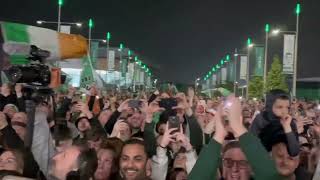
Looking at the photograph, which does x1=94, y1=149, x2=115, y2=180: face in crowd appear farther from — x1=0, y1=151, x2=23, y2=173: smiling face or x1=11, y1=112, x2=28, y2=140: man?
x1=11, y1=112, x2=28, y2=140: man

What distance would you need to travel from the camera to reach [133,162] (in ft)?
16.5

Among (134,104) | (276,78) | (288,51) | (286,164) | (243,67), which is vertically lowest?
(286,164)

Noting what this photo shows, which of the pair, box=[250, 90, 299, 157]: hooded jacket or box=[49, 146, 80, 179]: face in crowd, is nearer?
box=[49, 146, 80, 179]: face in crowd

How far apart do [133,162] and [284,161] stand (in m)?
1.36

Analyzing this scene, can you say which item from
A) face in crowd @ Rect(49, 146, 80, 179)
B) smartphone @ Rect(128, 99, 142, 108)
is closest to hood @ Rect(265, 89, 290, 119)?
face in crowd @ Rect(49, 146, 80, 179)

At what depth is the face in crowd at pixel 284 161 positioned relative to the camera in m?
5.02

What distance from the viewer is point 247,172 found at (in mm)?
4527

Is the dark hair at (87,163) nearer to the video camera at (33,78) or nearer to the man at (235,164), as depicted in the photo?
the video camera at (33,78)

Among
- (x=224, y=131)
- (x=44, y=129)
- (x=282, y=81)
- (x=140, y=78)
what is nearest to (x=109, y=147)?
(x=44, y=129)

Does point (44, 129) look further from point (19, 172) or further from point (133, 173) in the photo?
point (133, 173)

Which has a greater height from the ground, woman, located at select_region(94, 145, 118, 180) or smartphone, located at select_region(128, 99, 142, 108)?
smartphone, located at select_region(128, 99, 142, 108)

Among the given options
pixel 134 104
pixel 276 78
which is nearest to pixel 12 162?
pixel 134 104

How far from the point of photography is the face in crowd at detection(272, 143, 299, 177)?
502 centimetres

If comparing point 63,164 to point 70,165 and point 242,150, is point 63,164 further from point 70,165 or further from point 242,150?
point 242,150
